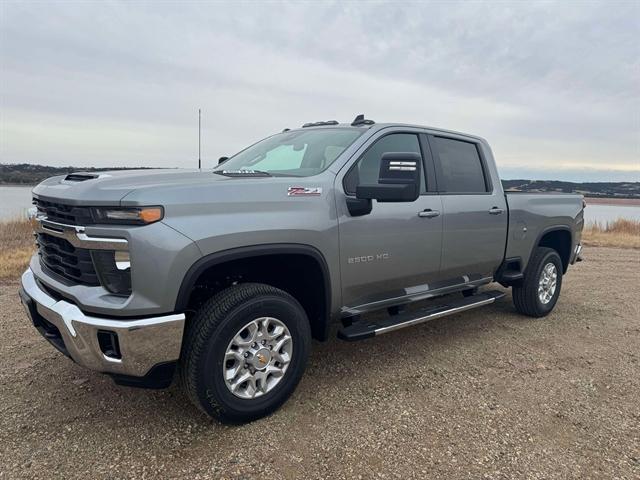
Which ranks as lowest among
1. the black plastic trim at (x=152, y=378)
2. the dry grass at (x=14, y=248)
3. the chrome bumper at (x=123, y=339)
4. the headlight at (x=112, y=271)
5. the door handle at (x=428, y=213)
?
the dry grass at (x=14, y=248)

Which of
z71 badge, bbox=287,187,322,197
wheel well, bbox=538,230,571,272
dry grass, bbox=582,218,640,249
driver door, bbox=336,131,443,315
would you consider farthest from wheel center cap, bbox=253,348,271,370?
dry grass, bbox=582,218,640,249

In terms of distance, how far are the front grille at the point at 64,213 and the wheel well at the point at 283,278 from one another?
744mm

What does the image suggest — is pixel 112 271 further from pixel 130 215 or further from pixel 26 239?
pixel 26 239

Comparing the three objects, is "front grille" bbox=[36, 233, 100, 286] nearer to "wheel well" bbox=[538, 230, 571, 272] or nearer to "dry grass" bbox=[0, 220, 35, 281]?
"dry grass" bbox=[0, 220, 35, 281]

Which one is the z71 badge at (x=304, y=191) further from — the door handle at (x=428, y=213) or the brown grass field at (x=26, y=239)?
the brown grass field at (x=26, y=239)

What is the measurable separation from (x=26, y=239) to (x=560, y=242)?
11.1 meters

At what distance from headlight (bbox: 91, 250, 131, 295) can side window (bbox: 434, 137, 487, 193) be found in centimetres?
284

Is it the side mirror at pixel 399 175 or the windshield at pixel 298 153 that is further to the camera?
the windshield at pixel 298 153

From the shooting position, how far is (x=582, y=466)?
2686 mm

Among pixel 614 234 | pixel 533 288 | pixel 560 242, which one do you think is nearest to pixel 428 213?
pixel 533 288

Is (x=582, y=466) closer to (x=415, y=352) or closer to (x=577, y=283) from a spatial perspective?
(x=415, y=352)

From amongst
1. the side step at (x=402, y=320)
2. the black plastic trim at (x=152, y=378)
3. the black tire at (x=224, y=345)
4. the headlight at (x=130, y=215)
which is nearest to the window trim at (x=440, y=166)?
the side step at (x=402, y=320)

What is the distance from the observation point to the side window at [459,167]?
4477 millimetres

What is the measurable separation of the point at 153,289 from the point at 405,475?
1.68 metres
